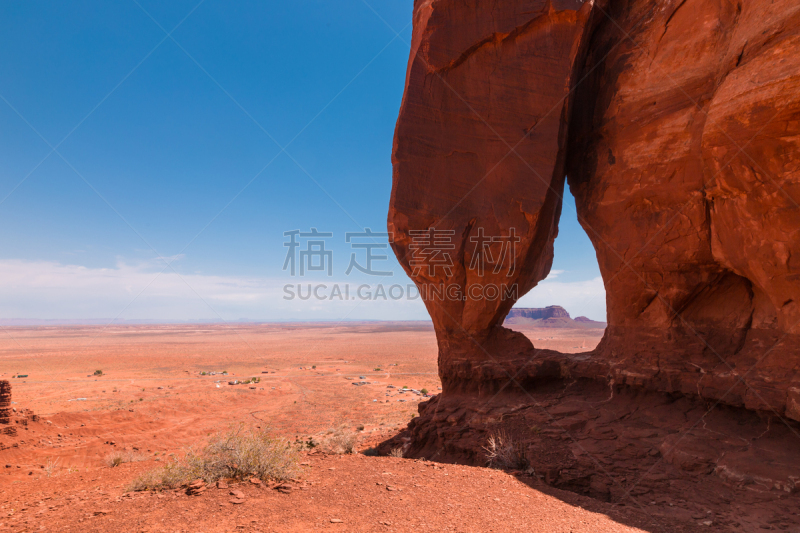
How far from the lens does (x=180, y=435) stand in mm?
14516

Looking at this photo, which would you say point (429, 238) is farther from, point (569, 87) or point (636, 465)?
point (636, 465)

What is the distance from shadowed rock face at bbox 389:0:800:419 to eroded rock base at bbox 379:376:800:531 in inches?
15.6

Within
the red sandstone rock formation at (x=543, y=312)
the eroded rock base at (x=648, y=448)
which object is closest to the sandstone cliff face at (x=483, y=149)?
the eroded rock base at (x=648, y=448)

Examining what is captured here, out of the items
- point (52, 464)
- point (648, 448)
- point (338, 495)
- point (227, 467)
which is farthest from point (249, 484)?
point (52, 464)

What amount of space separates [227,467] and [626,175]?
8.85m

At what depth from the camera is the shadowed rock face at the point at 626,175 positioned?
19.2 ft

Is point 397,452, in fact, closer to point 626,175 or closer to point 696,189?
point 626,175

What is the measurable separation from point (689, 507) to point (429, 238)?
21.6 ft

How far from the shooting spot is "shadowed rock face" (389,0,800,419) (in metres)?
5.86

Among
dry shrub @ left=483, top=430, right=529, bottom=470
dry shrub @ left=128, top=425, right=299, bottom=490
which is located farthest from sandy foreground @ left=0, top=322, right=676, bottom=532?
dry shrub @ left=483, top=430, right=529, bottom=470

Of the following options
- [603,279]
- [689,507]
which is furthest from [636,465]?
[603,279]

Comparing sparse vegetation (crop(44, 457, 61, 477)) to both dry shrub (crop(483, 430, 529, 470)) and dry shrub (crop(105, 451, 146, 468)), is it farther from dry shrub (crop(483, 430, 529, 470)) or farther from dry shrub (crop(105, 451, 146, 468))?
dry shrub (crop(483, 430, 529, 470))

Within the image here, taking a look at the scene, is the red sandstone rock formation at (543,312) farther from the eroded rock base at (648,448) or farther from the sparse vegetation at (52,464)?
the sparse vegetation at (52,464)

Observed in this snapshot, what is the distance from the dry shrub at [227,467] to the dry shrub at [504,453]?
12.6 ft
